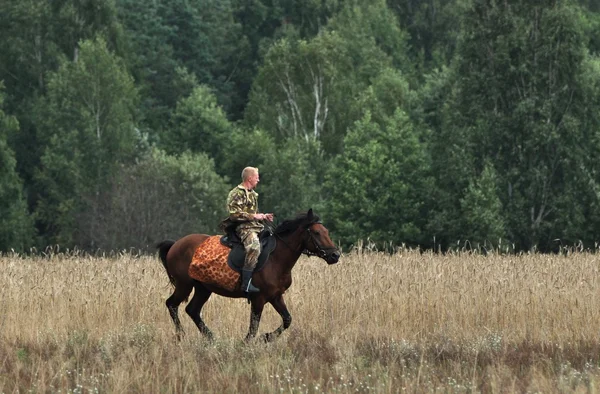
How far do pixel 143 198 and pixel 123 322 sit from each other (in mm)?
40467

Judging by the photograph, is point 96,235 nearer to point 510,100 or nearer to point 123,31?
point 123,31

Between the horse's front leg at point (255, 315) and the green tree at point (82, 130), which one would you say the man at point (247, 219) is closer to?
the horse's front leg at point (255, 315)

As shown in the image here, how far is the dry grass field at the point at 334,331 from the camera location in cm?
1066

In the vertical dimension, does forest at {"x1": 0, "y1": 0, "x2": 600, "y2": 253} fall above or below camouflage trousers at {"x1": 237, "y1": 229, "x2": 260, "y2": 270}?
below

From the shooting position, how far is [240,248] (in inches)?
526

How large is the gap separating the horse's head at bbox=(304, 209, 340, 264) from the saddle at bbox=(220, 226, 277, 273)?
38 centimetres

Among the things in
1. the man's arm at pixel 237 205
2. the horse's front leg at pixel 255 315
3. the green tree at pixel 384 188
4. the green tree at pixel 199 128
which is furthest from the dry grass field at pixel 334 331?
the green tree at pixel 199 128

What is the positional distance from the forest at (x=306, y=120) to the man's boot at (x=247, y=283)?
28228 millimetres

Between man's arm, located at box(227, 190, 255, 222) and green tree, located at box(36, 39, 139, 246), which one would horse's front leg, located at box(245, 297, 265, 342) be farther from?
green tree, located at box(36, 39, 139, 246)

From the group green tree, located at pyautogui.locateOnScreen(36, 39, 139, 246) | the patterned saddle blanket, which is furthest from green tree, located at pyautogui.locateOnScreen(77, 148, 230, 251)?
the patterned saddle blanket

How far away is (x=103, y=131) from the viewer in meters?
58.8

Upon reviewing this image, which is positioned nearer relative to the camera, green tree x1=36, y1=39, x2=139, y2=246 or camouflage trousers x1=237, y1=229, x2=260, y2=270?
camouflage trousers x1=237, y1=229, x2=260, y2=270

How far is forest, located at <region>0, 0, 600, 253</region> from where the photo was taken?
46.2 metres

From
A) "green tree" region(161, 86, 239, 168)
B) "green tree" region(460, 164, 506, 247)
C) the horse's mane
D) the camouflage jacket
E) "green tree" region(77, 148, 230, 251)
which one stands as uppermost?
the camouflage jacket
